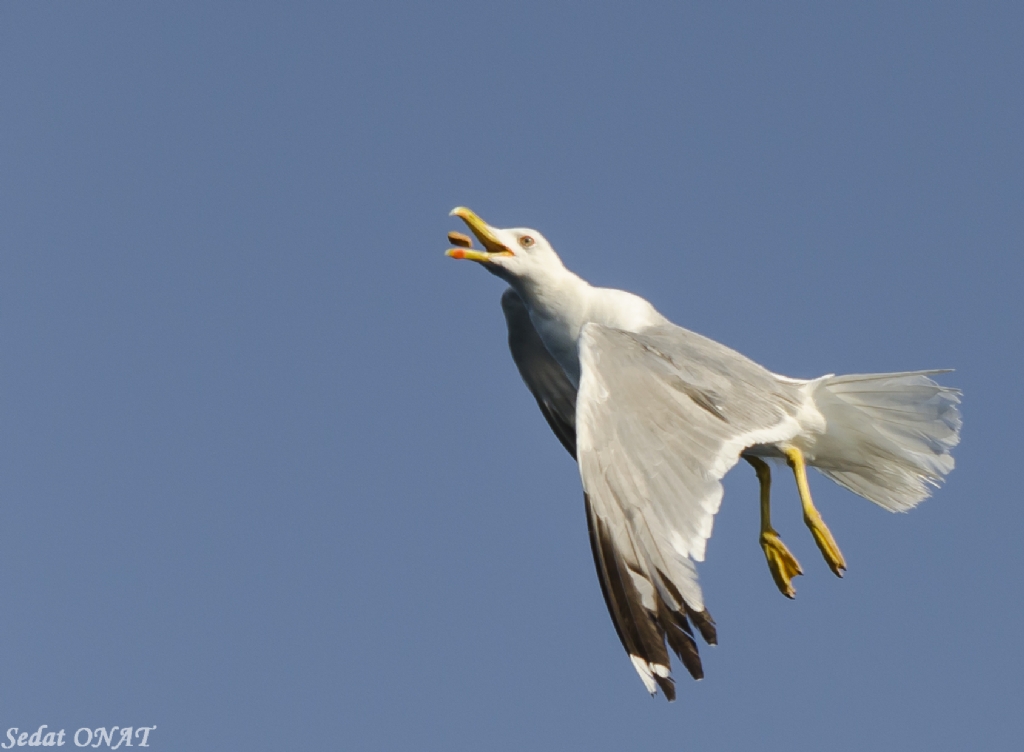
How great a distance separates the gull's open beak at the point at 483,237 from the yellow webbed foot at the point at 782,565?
2.39 m

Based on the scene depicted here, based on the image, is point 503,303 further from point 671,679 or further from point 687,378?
point 671,679

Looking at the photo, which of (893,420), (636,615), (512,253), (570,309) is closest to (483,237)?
(512,253)

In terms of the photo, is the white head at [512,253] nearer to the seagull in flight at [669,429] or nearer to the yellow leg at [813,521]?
the seagull in flight at [669,429]

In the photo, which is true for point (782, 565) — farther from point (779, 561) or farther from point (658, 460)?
point (658, 460)

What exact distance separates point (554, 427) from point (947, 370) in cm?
282

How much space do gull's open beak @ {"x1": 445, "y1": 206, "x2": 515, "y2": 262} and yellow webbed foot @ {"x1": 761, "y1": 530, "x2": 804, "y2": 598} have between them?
2.39 metres

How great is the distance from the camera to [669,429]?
Answer: 7.87 metres

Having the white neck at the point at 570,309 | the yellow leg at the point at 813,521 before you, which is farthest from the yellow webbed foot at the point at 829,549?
the white neck at the point at 570,309

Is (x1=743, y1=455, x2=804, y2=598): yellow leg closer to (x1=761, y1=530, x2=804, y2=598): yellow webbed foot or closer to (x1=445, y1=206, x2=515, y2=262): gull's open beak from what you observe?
(x1=761, y1=530, x2=804, y2=598): yellow webbed foot

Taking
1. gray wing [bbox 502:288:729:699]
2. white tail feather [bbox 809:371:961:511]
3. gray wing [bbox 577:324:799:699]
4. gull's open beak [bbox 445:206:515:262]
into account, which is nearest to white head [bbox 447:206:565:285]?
gull's open beak [bbox 445:206:515:262]

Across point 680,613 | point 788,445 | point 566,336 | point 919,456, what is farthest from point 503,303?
point 680,613

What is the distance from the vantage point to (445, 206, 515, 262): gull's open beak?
374 inches

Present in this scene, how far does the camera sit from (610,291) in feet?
31.5

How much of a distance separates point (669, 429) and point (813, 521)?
1495mm
